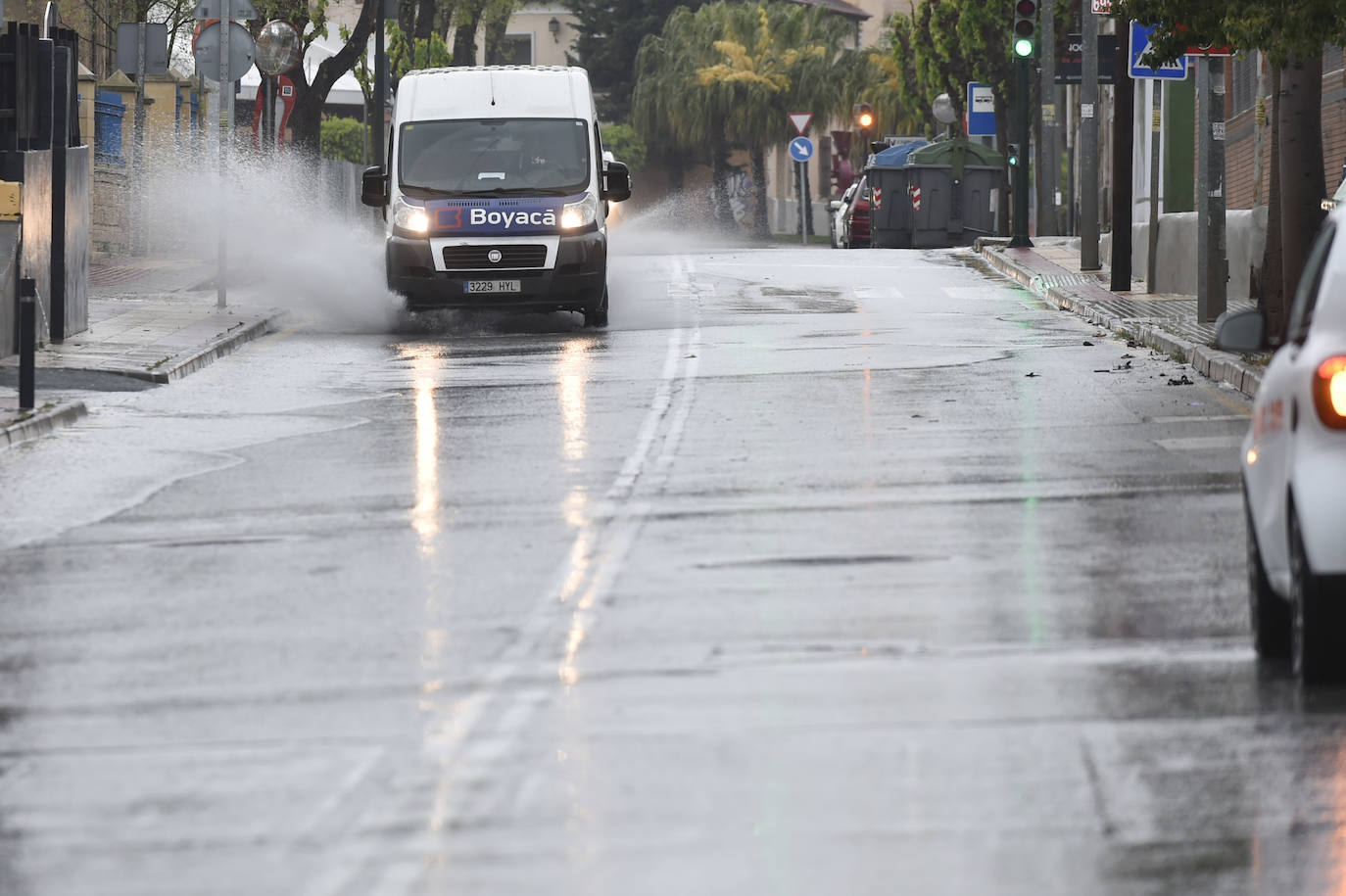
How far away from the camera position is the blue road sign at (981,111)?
49.9m

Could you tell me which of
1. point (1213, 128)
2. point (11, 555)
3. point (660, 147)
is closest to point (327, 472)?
point (11, 555)

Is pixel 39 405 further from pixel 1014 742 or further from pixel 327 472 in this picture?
pixel 1014 742

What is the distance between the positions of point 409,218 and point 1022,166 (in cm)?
1866

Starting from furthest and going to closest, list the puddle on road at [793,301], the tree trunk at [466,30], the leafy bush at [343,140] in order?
the leafy bush at [343,140] → the tree trunk at [466,30] → the puddle on road at [793,301]

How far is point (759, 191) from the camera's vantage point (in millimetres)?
88125

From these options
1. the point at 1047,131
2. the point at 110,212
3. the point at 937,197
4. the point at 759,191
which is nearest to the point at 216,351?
the point at 110,212

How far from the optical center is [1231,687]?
8180mm

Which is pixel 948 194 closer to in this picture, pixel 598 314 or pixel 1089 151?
pixel 1089 151

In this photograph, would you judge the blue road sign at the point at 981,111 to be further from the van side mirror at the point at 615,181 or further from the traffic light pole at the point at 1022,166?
the van side mirror at the point at 615,181

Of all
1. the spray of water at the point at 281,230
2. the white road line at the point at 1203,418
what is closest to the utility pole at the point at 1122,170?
the spray of water at the point at 281,230

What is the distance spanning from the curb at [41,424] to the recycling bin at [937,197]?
35.1 metres

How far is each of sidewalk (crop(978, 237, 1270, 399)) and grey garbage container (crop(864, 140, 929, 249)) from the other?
10.0 meters

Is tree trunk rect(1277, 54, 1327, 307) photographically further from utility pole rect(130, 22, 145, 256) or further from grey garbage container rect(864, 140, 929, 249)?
grey garbage container rect(864, 140, 929, 249)

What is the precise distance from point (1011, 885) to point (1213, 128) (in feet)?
63.5
